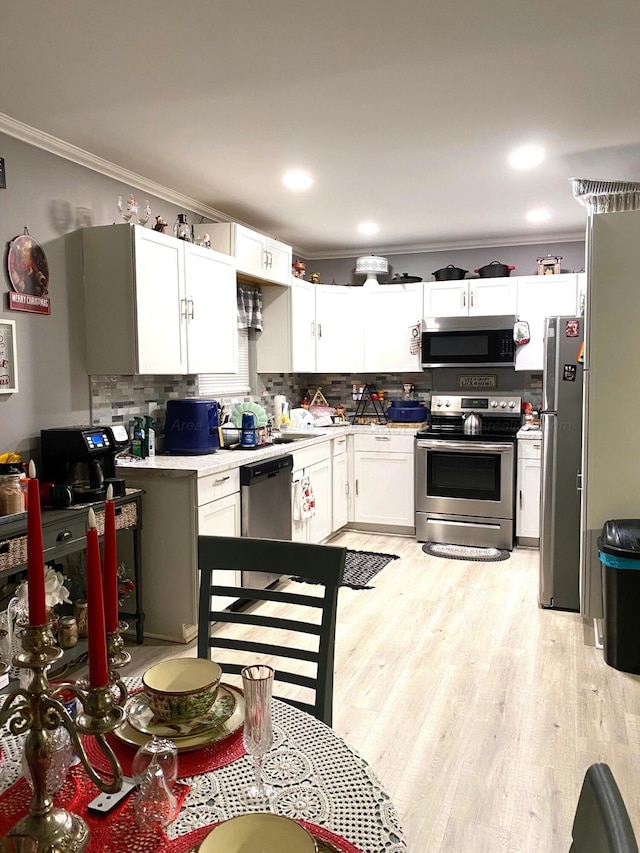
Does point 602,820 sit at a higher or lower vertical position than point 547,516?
higher

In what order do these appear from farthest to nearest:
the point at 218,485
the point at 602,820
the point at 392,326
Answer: the point at 392,326, the point at 218,485, the point at 602,820

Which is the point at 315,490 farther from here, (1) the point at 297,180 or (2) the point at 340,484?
(1) the point at 297,180

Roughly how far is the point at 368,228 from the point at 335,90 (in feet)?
8.56

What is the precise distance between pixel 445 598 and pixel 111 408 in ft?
7.66

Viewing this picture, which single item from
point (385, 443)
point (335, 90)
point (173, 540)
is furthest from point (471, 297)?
point (173, 540)

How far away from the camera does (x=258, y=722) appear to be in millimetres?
1009

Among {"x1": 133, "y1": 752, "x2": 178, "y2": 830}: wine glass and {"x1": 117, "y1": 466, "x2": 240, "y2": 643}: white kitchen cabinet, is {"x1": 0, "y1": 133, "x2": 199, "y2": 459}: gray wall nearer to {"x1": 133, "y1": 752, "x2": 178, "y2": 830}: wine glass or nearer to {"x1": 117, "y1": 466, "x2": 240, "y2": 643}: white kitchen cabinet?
{"x1": 117, "y1": 466, "x2": 240, "y2": 643}: white kitchen cabinet


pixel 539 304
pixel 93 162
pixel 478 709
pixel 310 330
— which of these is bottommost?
pixel 478 709

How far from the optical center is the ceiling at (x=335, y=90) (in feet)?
7.30

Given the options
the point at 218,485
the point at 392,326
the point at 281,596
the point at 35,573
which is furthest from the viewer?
the point at 392,326

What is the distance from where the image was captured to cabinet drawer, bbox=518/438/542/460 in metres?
5.13

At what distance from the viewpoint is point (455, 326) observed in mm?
5598

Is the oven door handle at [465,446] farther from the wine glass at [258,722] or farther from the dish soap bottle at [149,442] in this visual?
the wine glass at [258,722]

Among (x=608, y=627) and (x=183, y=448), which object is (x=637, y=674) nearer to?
(x=608, y=627)
